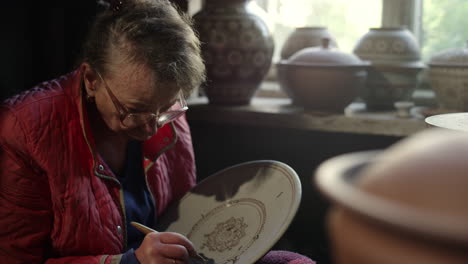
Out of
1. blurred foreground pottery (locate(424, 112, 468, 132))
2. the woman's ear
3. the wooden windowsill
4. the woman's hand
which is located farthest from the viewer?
the wooden windowsill

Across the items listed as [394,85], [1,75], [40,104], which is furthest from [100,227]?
[394,85]

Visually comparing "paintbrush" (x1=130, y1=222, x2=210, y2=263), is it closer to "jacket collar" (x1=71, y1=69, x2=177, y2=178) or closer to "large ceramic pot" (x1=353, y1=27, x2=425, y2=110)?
"jacket collar" (x1=71, y1=69, x2=177, y2=178)

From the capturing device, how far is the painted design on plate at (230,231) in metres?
1.53

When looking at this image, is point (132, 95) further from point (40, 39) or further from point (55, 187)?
point (40, 39)

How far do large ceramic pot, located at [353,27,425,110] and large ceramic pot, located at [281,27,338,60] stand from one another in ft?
0.80

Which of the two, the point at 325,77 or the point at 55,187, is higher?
the point at 325,77

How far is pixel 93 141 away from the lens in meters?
1.55

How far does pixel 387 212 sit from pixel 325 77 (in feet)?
6.85

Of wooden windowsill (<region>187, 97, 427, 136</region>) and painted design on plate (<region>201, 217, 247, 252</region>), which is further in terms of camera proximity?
wooden windowsill (<region>187, 97, 427, 136</region>)

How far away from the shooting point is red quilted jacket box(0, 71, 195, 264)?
1455 mm

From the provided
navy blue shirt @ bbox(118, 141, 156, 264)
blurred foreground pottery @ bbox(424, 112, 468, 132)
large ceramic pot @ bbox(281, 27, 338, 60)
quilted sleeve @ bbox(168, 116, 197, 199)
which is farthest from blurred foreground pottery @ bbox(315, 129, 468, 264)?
large ceramic pot @ bbox(281, 27, 338, 60)

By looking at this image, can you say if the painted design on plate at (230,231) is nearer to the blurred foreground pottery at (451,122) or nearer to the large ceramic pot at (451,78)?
the blurred foreground pottery at (451,122)

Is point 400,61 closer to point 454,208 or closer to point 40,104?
point 40,104

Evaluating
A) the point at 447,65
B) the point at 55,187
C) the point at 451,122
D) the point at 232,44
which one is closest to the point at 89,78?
the point at 55,187
